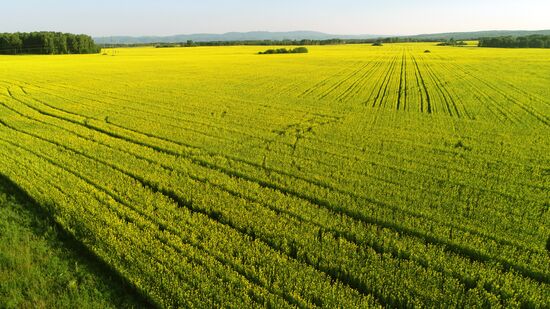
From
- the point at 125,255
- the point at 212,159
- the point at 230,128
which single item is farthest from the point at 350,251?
the point at 230,128

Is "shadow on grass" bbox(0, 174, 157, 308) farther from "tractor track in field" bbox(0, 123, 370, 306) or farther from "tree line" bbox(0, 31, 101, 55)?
"tree line" bbox(0, 31, 101, 55)

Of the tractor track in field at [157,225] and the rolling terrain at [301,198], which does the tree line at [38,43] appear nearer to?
the rolling terrain at [301,198]

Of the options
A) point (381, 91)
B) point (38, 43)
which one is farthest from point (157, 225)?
point (38, 43)

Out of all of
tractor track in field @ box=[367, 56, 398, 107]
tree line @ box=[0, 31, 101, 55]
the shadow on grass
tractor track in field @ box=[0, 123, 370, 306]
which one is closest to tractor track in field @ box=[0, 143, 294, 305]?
Result: tractor track in field @ box=[0, 123, 370, 306]

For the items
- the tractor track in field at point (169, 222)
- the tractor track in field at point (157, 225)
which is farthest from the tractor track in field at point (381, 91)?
the tractor track in field at point (157, 225)

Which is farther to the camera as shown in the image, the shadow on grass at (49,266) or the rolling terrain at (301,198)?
the rolling terrain at (301,198)

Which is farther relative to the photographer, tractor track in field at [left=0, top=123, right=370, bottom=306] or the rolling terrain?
tractor track in field at [left=0, top=123, right=370, bottom=306]
